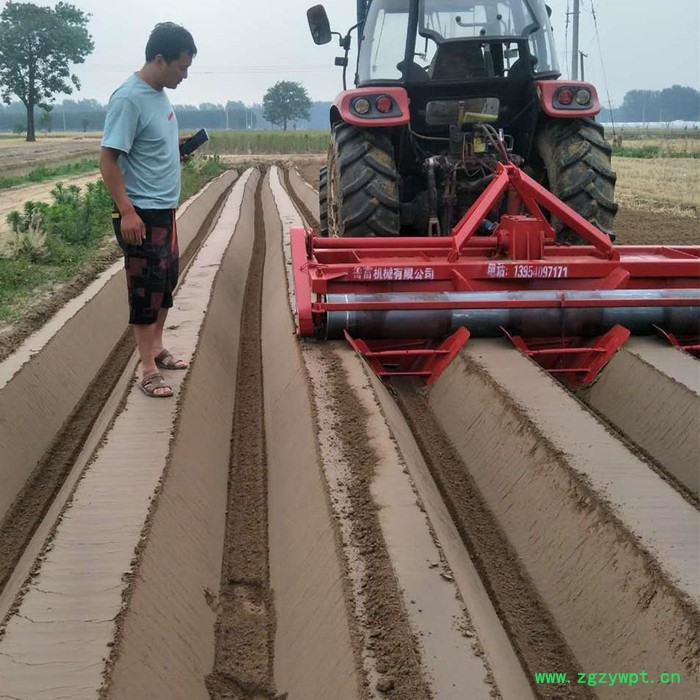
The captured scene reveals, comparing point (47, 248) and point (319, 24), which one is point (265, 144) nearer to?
point (47, 248)

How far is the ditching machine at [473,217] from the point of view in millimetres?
3982

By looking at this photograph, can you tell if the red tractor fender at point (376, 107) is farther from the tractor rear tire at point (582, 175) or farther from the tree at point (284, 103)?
the tree at point (284, 103)

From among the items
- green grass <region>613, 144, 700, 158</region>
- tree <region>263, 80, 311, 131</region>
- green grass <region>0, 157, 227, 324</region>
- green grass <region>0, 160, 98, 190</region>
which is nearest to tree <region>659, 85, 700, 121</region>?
tree <region>263, 80, 311, 131</region>

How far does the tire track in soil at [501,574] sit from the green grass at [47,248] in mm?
2962

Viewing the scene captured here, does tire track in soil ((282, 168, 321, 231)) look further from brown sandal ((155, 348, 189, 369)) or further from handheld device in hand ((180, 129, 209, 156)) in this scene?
brown sandal ((155, 348, 189, 369))

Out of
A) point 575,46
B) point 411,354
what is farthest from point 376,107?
point 575,46

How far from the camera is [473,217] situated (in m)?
4.23

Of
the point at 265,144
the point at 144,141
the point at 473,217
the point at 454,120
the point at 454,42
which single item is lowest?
the point at 473,217

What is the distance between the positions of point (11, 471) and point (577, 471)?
2201 millimetres

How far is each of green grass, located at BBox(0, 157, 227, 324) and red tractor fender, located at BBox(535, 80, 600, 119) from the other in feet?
11.8

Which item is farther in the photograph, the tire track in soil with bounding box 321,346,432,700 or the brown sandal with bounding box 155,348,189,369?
the brown sandal with bounding box 155,348,189,369

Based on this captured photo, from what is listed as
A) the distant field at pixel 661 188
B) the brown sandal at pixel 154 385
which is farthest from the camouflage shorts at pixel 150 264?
the distant field at pixel 661 188

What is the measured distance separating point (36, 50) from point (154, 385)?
52.2 m

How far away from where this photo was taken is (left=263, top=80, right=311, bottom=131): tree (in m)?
77.6
